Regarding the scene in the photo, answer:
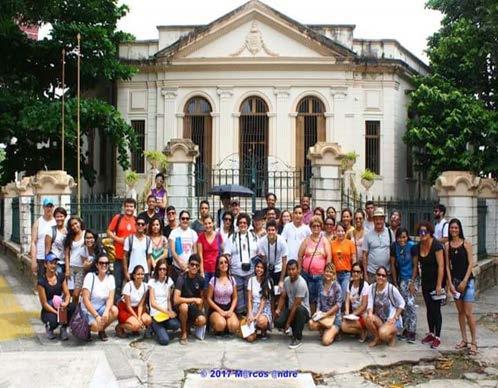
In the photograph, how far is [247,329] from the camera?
8.67 meters

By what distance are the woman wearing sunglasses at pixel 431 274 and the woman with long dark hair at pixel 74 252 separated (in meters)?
4.58

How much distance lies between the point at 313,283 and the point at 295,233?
2.64 ft

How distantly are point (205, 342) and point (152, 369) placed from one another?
4.17ft

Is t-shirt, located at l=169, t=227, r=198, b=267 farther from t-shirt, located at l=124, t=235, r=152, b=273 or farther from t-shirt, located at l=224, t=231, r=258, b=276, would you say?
Answer: t-shirt, located at l=224, t=231, r=258, b=276

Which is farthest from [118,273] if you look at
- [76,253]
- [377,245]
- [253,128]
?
[253,128]

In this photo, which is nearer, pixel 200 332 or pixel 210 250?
pixel 200 332

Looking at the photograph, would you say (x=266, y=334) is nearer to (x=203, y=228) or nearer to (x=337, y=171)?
(x=203, y=228)

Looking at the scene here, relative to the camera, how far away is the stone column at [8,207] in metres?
17.3

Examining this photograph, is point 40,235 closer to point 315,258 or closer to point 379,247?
point 315,258

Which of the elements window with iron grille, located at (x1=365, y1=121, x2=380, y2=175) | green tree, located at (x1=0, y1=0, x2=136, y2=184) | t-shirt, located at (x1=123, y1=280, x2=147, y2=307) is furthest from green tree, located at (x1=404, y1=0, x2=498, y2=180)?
t-shirt, located at (x1=123, y1=280, x2=147, y2=307)

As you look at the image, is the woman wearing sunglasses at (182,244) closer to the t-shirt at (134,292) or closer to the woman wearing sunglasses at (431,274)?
the t-shirt at (134,292)

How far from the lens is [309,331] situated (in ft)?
30.4

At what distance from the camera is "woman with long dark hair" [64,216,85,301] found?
9109 mm

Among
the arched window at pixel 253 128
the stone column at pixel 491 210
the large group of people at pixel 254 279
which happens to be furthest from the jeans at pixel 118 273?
the arched window at pixel 253 128
